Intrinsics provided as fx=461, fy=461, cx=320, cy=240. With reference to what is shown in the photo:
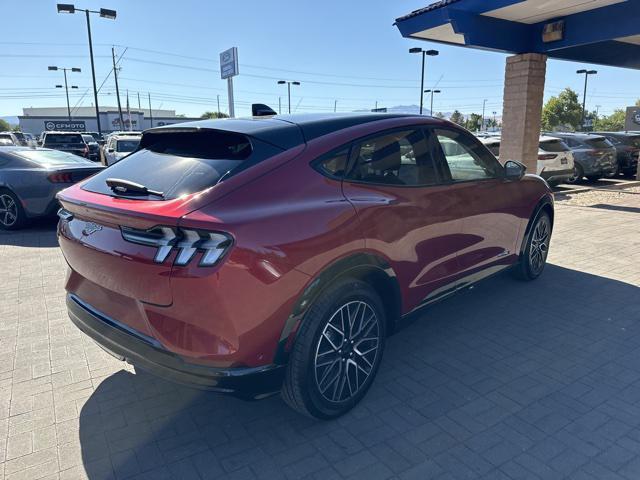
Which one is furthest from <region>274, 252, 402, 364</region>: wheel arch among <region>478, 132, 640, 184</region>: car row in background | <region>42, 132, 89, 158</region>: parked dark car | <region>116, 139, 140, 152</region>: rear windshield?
<region>42, 132, 89, 158</region>: parked dark car

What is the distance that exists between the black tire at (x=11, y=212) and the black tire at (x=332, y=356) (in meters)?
7.24

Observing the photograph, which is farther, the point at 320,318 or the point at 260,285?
the point at 320,318

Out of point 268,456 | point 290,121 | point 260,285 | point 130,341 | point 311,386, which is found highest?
point 290,121

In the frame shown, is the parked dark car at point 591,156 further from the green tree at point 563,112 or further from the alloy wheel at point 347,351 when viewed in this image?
the green tree at point 563,112

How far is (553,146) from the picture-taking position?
12648 millimetres

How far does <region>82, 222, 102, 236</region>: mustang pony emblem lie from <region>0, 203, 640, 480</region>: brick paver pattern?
1.16 metres

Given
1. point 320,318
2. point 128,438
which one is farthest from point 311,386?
point 128,438

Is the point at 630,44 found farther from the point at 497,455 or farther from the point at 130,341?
the point at 130,341

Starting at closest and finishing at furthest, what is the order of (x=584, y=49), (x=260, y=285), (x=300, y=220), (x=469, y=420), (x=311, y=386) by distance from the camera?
(x=260, y=285), (x=300, y=220), (x=311, y=386), (x=469, y=420), (x=584, y=49)

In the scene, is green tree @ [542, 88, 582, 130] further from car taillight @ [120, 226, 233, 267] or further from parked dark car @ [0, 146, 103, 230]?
car taillight @ [120, 226, 233, 267]

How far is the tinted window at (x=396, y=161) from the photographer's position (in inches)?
116

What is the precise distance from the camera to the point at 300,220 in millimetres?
2424

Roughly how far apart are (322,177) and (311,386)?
1.19 meters

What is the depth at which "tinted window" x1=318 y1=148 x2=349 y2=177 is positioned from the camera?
2.70 meters
